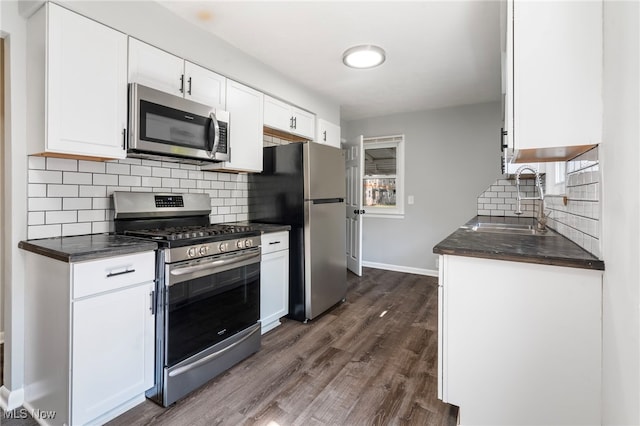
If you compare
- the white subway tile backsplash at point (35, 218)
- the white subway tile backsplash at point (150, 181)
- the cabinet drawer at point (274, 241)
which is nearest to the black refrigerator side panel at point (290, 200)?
the cabinet drawer at point (274, 241)

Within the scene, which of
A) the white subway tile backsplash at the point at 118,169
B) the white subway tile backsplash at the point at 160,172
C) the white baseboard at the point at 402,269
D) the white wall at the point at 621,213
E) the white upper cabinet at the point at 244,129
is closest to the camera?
the white wall at the point at 621,213

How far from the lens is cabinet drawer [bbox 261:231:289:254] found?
99.9 inches

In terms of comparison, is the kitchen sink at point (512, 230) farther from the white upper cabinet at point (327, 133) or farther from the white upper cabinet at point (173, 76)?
the white upper cabinet at point (173, 76)

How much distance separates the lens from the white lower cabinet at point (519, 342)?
3.93 feet

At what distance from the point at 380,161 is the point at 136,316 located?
13.3ft

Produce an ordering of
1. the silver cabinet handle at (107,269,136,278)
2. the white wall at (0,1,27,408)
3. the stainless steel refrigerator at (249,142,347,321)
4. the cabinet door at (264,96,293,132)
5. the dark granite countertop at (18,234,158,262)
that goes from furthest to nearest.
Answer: the cabinet door at (264,96,293,132) < the stainless steel refrigerator at (249,142,347,321) < the white wall at (0,1,27,408) < the silver cabinet handle at (107,269,136,278) < the dark granite countertop at (18,234,158,262)

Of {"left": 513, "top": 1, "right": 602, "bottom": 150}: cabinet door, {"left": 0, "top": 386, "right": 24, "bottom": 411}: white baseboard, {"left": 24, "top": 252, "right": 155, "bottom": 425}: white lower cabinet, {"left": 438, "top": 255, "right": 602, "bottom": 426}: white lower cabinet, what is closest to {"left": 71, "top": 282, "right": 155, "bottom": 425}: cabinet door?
{"left": 24, "top": 252, "right": 155, "bottom": 425}: white lower cabinet

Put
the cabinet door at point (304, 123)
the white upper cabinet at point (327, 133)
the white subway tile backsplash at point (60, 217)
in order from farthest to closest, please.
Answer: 1. the white upper cabinet at point (327, 133)
2. the cabinet door at point (304, 123)
3. the white subway tile backsplash at point (60, 217)

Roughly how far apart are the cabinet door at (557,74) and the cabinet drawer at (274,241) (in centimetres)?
185

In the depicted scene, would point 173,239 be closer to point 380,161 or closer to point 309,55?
point 309,55

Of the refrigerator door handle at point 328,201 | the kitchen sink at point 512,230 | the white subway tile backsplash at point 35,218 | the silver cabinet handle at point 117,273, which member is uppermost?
the refrigerator door handle at point 328,201

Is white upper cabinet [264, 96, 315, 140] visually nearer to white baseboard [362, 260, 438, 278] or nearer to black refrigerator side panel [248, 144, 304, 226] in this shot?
black refrigerator side panel [248, 144, 304, 226]

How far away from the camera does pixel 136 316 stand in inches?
63.2

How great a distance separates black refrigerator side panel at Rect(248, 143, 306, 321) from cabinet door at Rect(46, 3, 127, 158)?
4.29 feet
